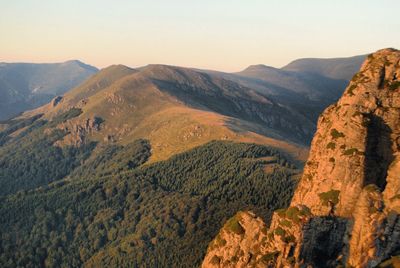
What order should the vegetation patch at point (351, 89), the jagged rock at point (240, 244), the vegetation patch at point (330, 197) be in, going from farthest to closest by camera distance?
the vegetation patch at point (351, 89) → the jagged rock at point (240, 244) → the vegetation patch at point (330, 197)

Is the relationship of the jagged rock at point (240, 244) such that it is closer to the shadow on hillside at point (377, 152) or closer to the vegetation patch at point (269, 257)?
the vegetation patch at point (269, 257)

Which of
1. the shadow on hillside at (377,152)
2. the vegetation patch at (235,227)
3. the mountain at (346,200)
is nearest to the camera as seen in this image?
the mountain at (346,200)

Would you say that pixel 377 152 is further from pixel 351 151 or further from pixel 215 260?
pixel 215 260

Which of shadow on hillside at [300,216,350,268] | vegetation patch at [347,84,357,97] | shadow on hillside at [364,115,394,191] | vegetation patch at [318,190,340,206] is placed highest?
vegetation patch at [347,84,357,97]

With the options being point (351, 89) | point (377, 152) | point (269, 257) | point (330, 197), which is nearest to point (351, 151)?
point (377, 152)

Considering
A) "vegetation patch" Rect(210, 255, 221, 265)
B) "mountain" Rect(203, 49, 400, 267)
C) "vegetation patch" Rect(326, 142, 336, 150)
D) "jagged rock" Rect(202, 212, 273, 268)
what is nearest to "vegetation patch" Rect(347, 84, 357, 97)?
"mountain" Rect(203, 49, 400, 267)

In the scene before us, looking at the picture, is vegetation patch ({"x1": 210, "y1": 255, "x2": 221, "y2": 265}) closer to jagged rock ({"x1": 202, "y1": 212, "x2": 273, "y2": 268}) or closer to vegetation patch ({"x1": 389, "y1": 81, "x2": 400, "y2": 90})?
jagged rock ({"x1": 202, "y1": 212, "x2": 273, "y2": 268})

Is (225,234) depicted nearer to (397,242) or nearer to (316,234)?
(316,234)

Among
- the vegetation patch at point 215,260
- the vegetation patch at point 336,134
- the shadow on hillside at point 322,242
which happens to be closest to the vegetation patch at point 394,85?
the vegetation patch at point 336,134

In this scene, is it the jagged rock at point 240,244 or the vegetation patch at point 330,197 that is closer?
the vegetation patch at point 330,197
